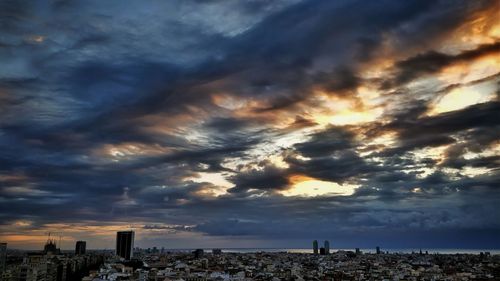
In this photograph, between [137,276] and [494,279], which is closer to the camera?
[137,276]

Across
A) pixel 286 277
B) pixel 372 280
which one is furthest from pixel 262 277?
pixel 372 280

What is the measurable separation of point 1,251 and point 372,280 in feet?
301

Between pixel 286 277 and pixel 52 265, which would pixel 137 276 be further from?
pixel 286 277

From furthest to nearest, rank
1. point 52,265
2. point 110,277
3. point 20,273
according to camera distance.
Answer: point 52,265
point 20,273
point 110,277

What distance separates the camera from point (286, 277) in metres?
134

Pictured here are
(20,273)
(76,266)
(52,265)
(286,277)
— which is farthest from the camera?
(76,266)

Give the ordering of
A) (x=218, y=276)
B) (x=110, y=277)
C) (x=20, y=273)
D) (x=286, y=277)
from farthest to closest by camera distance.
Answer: (x=286, y=277) → (x=218, y=276) → (x=20, y=273) → (x=110, y=277)

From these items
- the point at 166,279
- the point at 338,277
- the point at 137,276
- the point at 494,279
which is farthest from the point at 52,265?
the point at 494,279

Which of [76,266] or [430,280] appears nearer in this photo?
[430,280]

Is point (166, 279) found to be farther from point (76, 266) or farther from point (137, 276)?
point (76, 266)

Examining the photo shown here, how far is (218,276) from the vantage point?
113688mm

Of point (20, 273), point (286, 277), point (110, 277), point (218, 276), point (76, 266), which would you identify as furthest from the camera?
point (76, 266)

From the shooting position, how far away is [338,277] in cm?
13950

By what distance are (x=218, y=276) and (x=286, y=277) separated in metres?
27.4
